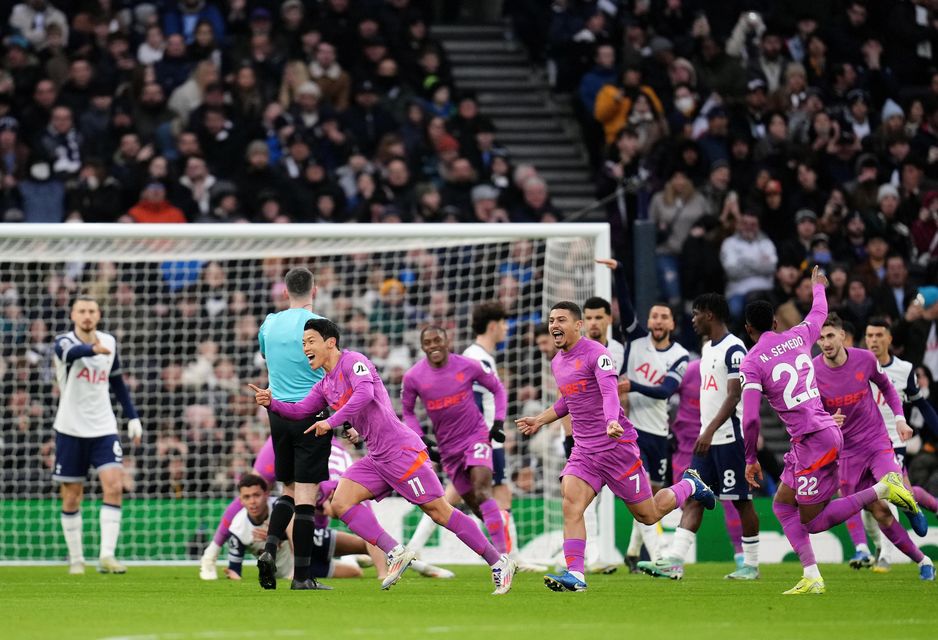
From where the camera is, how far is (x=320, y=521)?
13031 millimetres

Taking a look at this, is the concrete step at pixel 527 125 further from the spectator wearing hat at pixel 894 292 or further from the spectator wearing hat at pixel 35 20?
the spectator wearing hat at pixel 35 20

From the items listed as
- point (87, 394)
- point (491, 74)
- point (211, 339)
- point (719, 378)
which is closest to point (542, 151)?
point (491, 74)

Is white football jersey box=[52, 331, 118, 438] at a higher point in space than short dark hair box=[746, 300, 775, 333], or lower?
lower

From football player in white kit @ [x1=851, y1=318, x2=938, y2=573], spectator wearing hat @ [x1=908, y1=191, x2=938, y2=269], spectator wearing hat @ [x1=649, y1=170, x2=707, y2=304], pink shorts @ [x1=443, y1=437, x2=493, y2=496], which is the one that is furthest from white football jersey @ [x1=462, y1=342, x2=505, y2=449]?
spectator wearing hat @ [x1=908, y1=191, x2=938, y2=269]

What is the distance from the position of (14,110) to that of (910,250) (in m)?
11.7

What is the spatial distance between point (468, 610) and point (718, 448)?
13.4 ft

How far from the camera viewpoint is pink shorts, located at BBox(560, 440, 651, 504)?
35.5 ft

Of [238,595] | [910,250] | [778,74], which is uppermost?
[778,74]

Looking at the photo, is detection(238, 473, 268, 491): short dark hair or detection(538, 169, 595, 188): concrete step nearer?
detection(238, 473, 268, 491): short dark hair

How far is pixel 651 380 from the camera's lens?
1361 cm

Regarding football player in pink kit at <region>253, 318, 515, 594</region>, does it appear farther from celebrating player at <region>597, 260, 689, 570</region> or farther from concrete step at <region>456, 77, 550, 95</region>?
concrete step at <region>456, 77, 550, 95</region>

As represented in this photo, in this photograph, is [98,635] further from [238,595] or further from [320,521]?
[320,521]

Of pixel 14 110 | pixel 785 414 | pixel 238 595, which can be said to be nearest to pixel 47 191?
pixel 14 110

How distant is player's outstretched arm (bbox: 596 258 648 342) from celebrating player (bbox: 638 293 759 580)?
80cm
